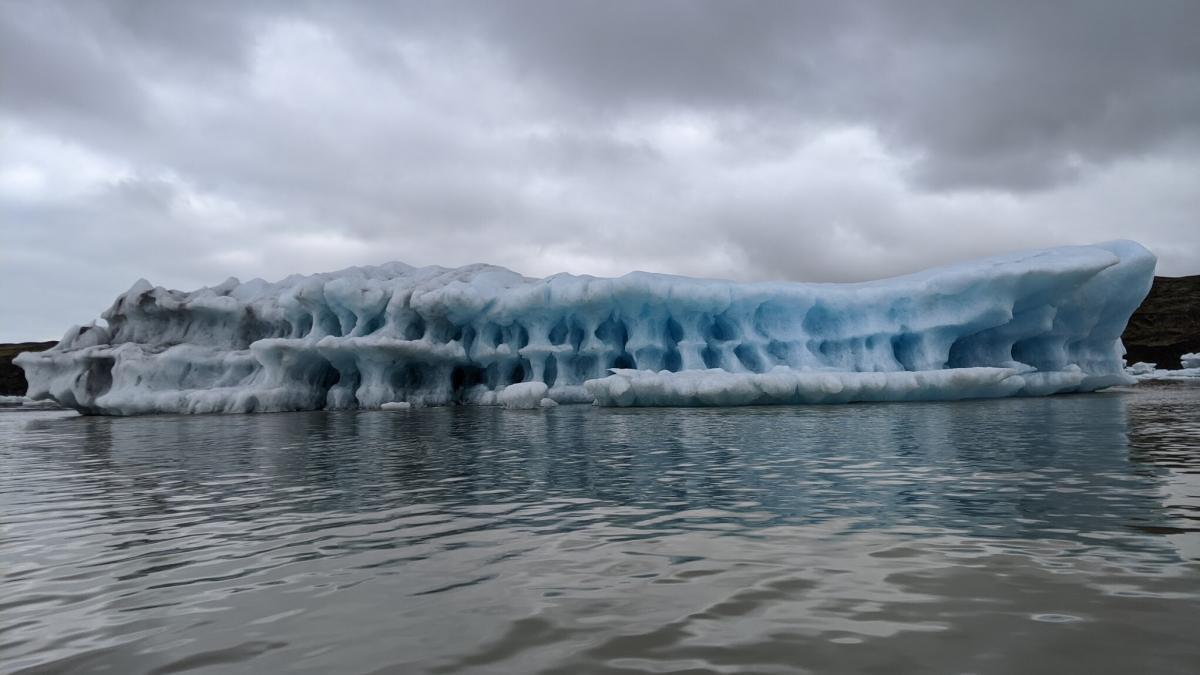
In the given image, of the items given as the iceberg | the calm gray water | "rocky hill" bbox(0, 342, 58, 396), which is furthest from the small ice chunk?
"rocky hill" bbox(0, 342, 58, 396)

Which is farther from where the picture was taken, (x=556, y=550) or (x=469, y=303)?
(x=469, y=303)

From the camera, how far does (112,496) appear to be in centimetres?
716

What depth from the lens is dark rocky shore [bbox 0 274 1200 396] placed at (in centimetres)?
6694

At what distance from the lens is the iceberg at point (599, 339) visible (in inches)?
806

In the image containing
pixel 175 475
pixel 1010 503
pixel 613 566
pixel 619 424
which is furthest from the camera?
pixel 619 424

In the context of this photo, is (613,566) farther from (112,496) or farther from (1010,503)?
(112,496)

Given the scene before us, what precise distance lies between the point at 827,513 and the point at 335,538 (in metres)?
3.23

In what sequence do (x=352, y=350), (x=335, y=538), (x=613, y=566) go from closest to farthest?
1. (x=613, y=566)
2. (x=335, y=538)
3. (x=352, y=350)

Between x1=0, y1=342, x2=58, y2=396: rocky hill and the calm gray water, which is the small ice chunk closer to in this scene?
the calm gray water

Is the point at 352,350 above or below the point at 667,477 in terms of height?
above

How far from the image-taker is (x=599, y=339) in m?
26.9

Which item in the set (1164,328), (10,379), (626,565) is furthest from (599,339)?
(1164,328)

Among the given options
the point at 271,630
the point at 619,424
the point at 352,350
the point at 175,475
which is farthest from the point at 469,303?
the point at 271,630

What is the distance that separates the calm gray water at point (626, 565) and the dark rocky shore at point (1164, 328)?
67.5 m
